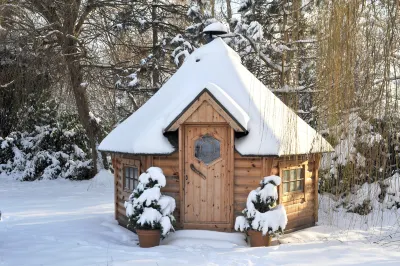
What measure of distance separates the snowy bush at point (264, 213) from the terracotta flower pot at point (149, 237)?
1385mm

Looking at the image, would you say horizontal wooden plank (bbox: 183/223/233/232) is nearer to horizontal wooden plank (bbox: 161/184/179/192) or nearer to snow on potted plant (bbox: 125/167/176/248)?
snow on potted plant (bbox: 125/167/176/248)

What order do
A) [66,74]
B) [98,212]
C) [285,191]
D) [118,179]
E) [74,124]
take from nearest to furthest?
[285,191], [118,179], [98,212], [66,74], [74,124]

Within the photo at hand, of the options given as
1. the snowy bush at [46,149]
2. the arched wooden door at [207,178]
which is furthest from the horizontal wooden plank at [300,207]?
the snowy bush at [46,149]

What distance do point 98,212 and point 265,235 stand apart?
17.0ft

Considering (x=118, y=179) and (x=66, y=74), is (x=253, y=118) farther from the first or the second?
(x=66, y=74)

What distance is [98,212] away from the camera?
11.3 m

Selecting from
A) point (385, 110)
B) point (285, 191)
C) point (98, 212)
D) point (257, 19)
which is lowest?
point (98, 212)

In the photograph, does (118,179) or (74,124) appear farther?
(74,124)

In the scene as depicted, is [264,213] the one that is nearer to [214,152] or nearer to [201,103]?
[214,152]

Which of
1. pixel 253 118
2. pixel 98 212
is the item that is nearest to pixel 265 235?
pixel 253 118

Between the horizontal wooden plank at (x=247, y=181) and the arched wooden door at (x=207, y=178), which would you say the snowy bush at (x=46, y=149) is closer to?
the arched wooden door at (x=207, y=178)

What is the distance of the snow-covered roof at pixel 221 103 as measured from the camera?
7.97m

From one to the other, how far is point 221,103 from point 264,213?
6.66 feet

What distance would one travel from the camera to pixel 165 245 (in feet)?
25.4
